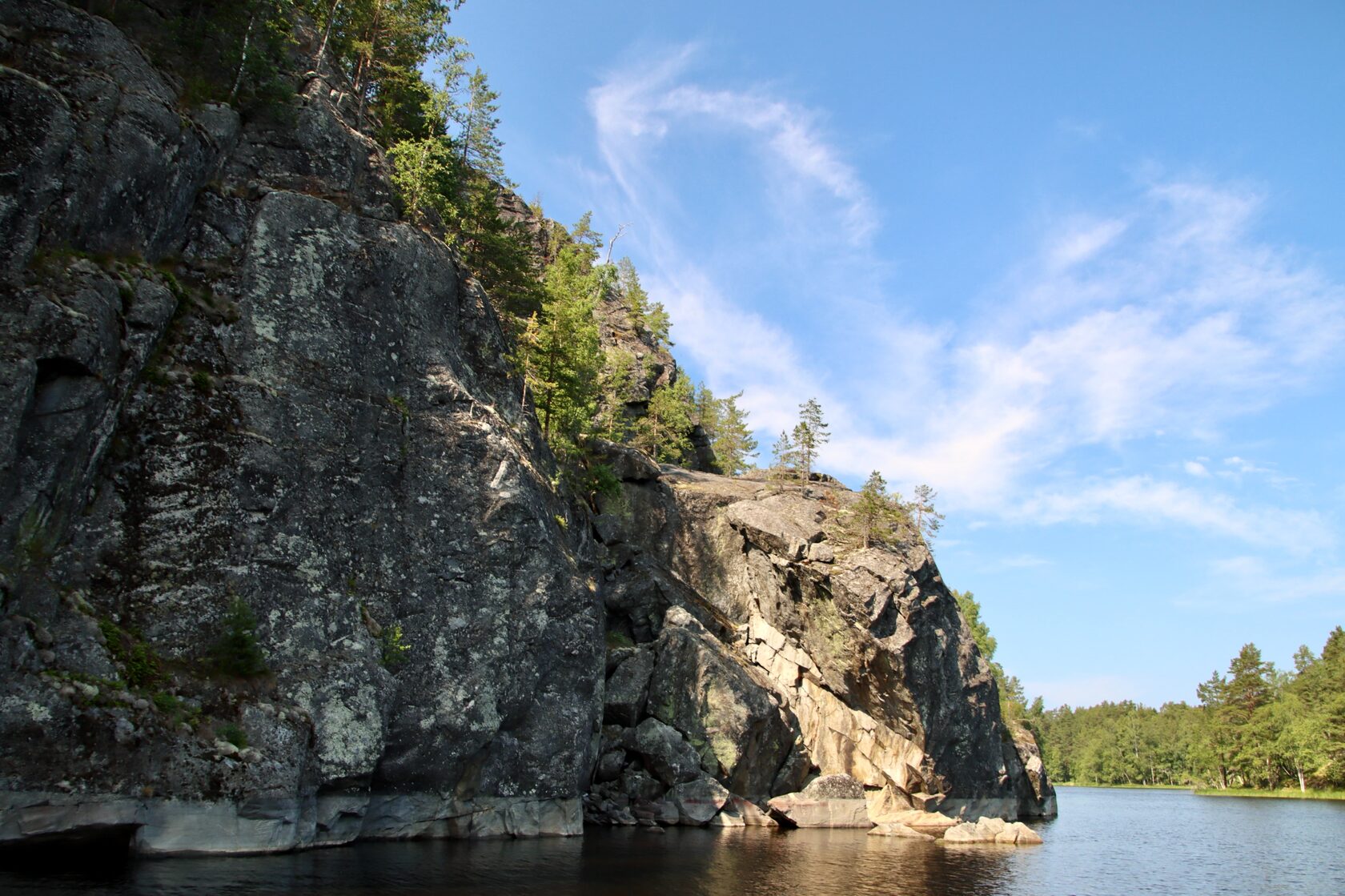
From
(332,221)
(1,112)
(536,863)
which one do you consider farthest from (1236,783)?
(1,112)

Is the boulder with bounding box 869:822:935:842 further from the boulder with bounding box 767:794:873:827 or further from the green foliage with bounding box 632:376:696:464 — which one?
the green foliage with bounding box 632:376:696:464

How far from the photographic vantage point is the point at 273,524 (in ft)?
94.6

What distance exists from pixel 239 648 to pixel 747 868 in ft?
66.3

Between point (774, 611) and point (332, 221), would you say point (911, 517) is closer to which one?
point (774, 611)

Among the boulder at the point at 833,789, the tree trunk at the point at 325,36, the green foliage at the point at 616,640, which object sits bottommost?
the boulder at the point at 833,789

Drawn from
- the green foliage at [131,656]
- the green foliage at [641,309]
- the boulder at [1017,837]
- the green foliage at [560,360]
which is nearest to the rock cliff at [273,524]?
the green foliage at [131,656]

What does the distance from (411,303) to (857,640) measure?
39.9 m

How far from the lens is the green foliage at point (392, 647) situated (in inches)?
1224

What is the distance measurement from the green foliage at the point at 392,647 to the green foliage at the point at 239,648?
4.84m

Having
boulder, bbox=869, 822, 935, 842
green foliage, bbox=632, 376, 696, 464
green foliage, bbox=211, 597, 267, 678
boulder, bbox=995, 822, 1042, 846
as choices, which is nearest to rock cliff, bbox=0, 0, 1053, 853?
green foliage, bbox=211, 597, 267, 678

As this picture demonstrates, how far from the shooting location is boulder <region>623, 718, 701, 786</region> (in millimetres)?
45312

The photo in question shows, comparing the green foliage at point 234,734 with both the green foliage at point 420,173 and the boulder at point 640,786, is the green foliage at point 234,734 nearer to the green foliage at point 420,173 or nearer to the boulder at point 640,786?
the boulder at point 640,786

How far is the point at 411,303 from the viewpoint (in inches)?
1436

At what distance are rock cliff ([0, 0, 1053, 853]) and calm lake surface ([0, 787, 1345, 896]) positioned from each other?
2.70 m
